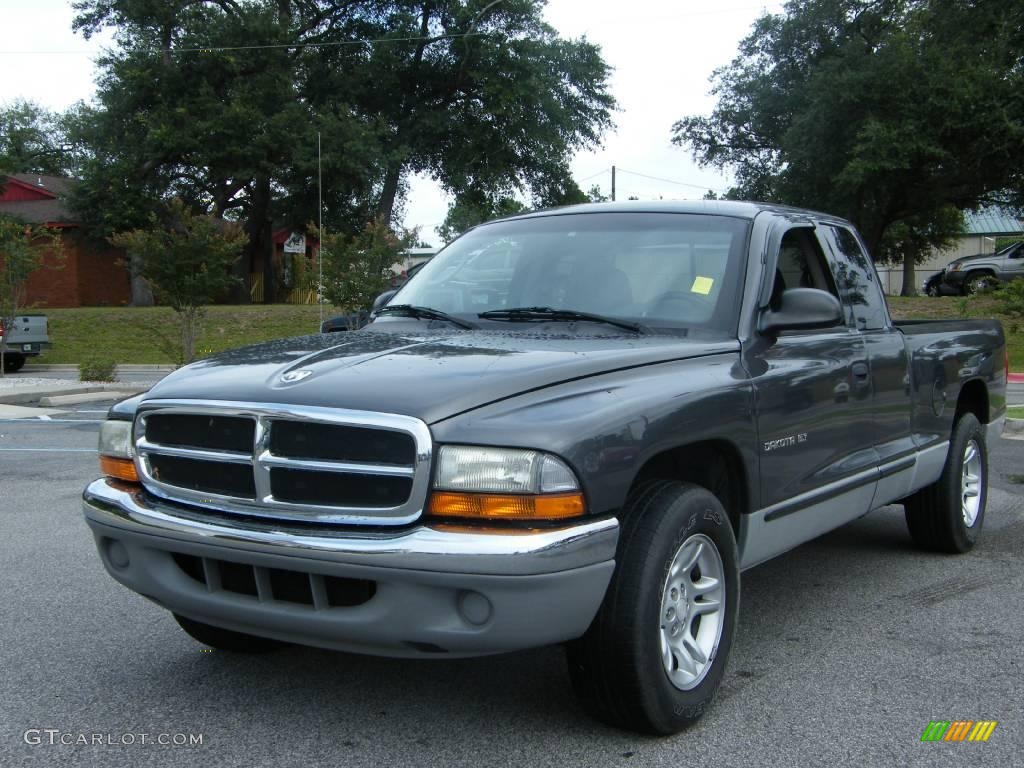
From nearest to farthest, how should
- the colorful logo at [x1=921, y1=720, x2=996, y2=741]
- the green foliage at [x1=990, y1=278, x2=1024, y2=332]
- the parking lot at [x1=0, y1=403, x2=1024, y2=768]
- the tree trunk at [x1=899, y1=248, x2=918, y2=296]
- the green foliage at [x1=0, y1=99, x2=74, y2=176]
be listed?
the parking lot at [x1=0, y1=403, x2=1024, y2=768]
the colorful logo at [x1=921, y1=720, x2=996, y2=741]
the green foliage at [x1=990, y1=278, x2=1024, y2=332]
the tree trunk at [x1=899, y1=248, x2=918, y2=296]
the green foliage at [x1=0, y1=99, x2=74, y2=176]

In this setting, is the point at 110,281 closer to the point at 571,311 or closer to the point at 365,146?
the point at 365,146

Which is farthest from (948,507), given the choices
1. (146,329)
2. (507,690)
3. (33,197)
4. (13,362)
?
(33,197)

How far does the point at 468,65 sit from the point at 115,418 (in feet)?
119

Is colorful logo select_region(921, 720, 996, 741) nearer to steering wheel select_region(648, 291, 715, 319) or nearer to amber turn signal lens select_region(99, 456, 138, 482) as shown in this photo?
steering wheel select_region(648, 291, 715, 319)

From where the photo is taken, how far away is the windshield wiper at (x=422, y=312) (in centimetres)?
439

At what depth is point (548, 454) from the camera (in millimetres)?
2971

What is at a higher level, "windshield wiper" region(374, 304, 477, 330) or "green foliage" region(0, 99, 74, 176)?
"green foliage" region(0, 99, 74, 176)

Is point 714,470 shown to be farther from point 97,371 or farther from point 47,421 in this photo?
point 97,371

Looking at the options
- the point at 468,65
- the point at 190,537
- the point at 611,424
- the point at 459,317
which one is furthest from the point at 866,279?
the point at 468,65

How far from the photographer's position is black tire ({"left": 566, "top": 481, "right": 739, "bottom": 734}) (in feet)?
10.4

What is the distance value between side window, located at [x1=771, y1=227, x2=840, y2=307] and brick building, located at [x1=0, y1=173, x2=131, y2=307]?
117 feet

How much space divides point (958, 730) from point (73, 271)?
132 ft

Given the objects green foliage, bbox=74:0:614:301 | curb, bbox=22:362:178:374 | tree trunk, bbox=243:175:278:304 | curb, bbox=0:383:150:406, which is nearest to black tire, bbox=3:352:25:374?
curb, bbox=22:362:178:374

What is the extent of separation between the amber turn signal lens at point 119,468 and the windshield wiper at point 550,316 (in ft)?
5.08
